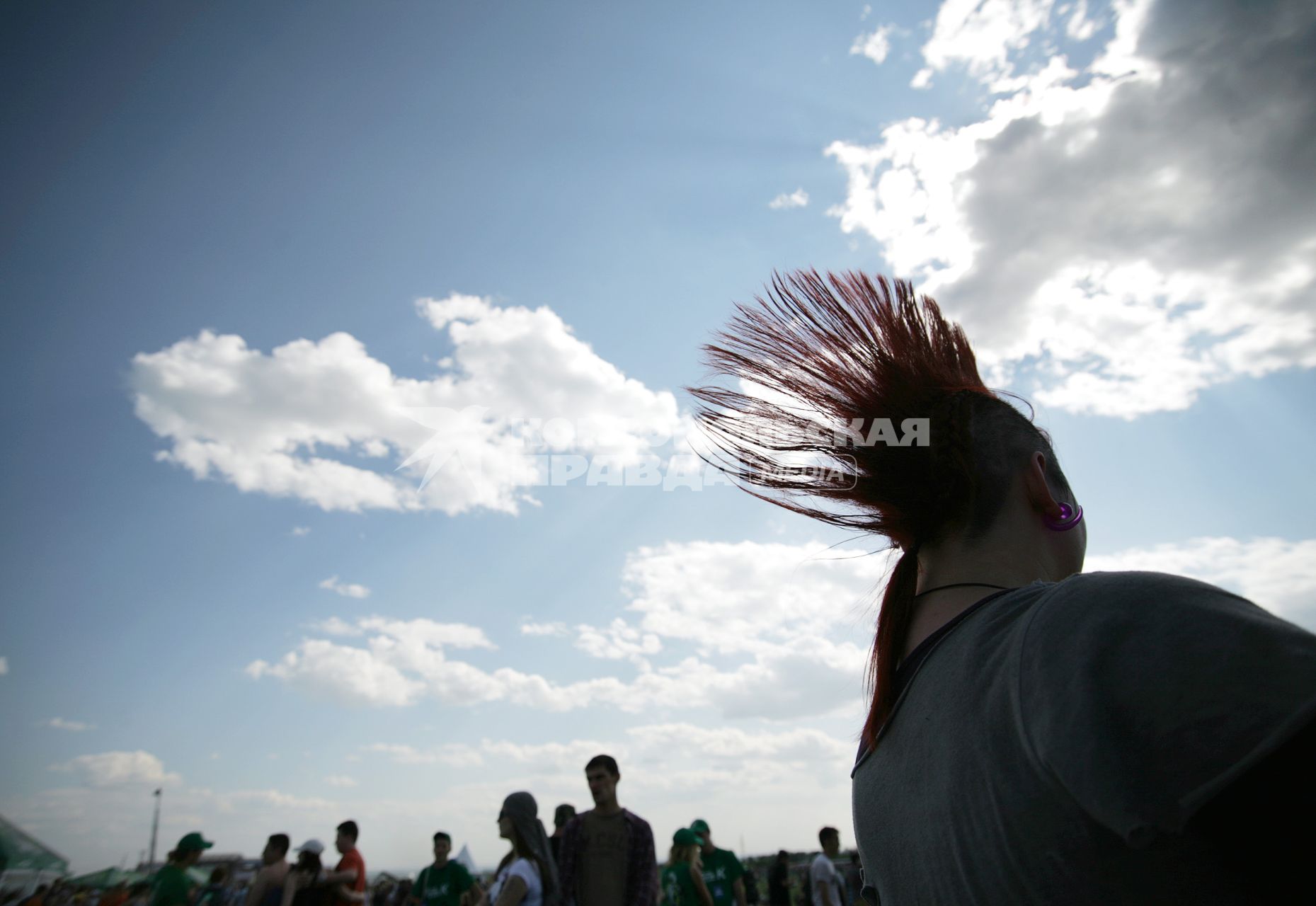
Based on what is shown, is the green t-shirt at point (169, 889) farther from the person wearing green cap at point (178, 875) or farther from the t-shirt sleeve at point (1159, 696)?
the t-shirt sleeve at point (1159, 696)

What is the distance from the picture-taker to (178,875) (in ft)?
24.5

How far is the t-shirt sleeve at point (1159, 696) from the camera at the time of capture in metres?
0.76

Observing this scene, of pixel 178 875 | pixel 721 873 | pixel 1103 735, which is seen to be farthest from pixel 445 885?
pixel 1103 735

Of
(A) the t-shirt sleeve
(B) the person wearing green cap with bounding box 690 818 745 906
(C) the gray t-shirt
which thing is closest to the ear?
(C) the gray t-shirt

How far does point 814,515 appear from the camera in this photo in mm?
1809

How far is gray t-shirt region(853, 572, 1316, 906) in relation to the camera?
2.54ft

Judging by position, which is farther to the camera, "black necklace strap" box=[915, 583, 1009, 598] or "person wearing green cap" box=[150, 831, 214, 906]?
"person wearing green cap" box=[150, 831, 214, 906]

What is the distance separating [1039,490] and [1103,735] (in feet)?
2.65

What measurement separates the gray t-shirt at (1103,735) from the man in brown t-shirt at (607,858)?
5.19 metres

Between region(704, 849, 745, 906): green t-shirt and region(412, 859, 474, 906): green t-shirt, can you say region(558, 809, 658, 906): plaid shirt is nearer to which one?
region(412, 859, 474, 906): green t-shirt

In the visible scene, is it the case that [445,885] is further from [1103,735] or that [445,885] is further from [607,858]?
[1103,735]

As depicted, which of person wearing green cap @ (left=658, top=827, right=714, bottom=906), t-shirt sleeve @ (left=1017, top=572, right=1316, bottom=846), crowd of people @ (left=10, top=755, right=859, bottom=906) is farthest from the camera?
person wearing green cap @ (left=658, top=827, right=714, bottom=906)

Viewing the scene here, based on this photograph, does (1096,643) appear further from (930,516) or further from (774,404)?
(774,404)

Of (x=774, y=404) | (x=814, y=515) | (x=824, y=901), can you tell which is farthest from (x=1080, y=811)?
(x=824, y=901)
